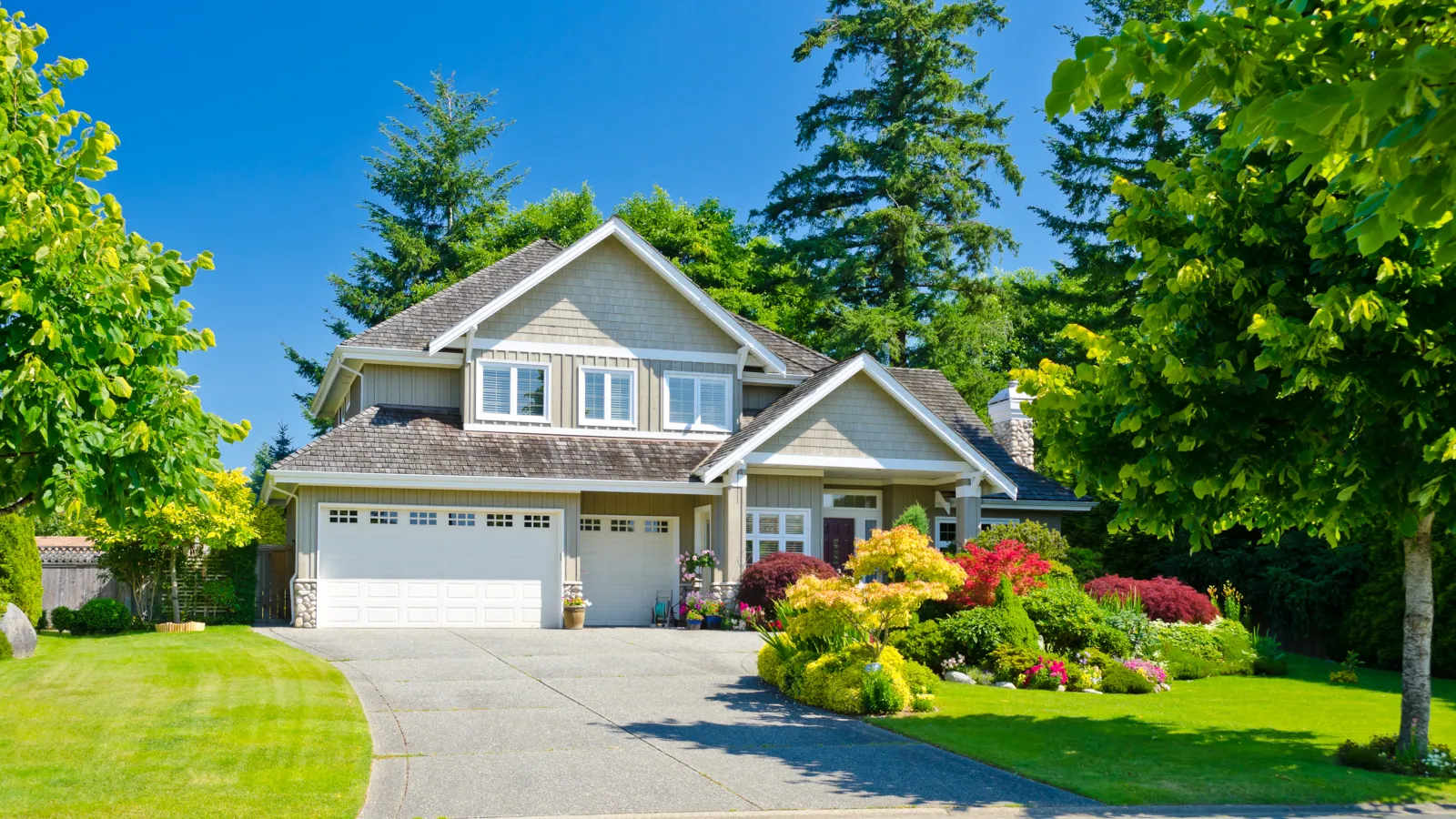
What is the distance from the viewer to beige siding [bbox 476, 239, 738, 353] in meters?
25.3

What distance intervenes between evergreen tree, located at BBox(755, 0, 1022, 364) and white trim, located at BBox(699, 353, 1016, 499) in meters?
14.4

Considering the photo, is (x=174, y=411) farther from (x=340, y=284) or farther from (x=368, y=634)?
(x=340, y=284)

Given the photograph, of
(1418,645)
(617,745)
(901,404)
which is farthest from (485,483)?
(1418,645)

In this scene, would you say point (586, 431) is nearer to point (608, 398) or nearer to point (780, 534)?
point (608, 398)

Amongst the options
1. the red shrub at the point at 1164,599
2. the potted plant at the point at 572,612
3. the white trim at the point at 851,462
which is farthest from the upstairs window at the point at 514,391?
the red shrub at the point at 1164,599

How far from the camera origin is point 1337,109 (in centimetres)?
404

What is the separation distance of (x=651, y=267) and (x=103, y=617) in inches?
520

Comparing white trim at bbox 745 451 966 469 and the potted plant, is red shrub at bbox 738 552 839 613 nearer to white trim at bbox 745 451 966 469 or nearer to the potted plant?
white trim at bbox 745 451 966 469

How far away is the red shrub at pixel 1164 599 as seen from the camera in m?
19.7

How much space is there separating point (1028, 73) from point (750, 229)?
41.4 ft

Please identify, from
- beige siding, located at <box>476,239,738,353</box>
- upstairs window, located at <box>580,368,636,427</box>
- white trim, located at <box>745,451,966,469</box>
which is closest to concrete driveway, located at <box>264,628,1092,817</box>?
white trim, located at <box>745,451,966,469</box>

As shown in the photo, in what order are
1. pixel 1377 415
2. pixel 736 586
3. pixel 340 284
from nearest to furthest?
pixel 1377 415 → pixel 736 586 → pixel 340 284

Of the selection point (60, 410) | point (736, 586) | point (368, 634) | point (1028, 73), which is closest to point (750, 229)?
point (1028, 73)

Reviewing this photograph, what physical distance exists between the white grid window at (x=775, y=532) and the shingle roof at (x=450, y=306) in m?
7.41
